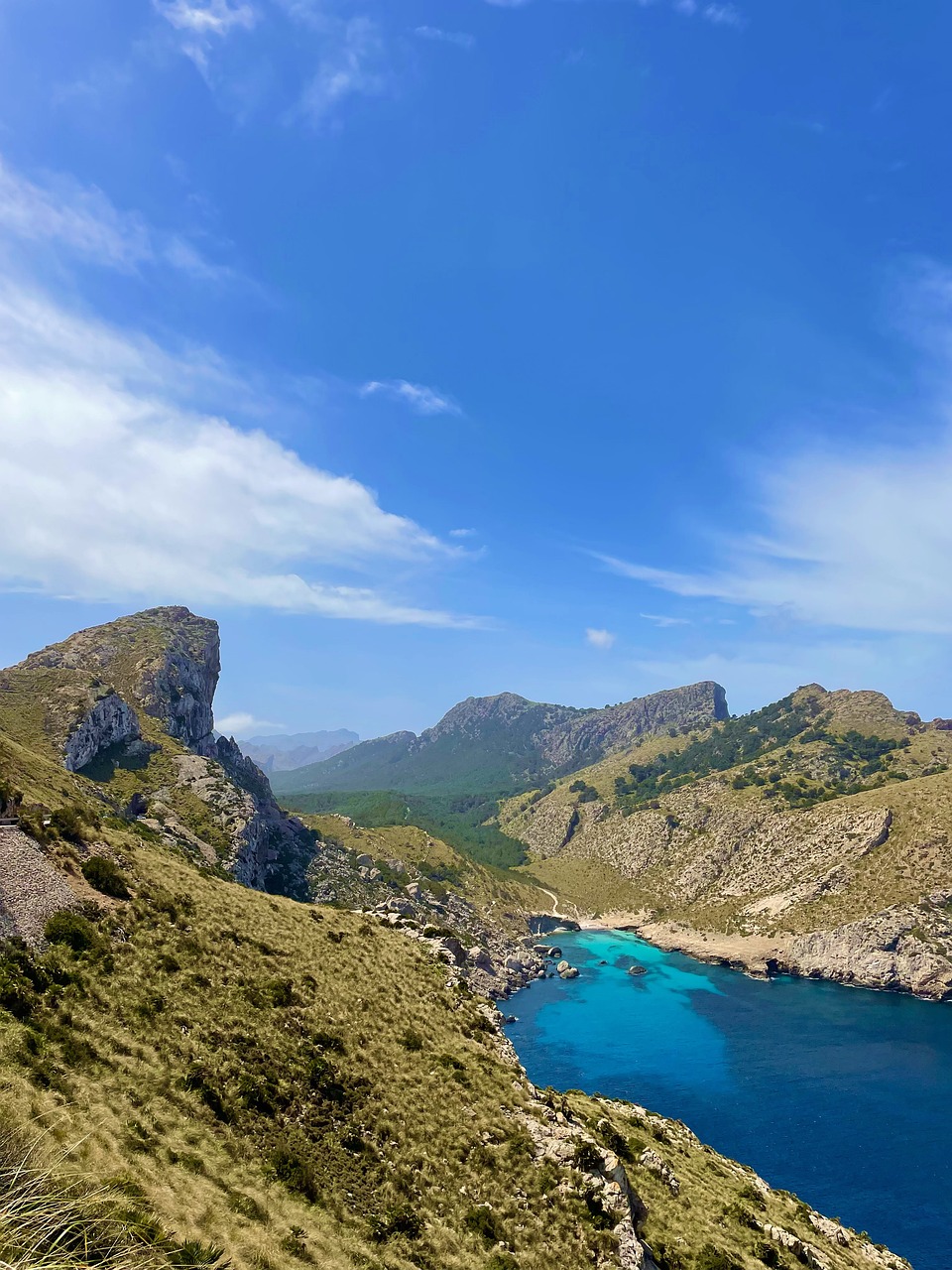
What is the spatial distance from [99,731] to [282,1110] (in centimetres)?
11741

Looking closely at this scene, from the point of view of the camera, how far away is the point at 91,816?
5309 cm

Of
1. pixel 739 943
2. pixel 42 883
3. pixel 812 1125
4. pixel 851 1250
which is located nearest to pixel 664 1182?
pixel 851 1250

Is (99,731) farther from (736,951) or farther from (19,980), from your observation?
(736,951)

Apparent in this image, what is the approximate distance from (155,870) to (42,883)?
1304cm

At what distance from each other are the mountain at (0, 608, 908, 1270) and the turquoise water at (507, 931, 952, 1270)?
26.4 metres

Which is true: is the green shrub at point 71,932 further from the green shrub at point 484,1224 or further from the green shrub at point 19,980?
the green shrub at point 484,1224

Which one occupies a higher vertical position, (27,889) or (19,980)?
(27,889)

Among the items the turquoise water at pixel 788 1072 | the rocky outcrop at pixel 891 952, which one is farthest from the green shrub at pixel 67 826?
the rocky outcrop at pixel 891 952

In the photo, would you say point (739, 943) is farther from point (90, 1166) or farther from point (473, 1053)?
point (90, 1166)

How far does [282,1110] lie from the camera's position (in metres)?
33.3

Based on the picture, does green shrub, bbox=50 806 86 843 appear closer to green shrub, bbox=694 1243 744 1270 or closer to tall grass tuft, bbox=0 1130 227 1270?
tall grass tuft, bbox=0 1130 227 1270

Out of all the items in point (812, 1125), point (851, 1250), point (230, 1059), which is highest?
point (230, 1059)

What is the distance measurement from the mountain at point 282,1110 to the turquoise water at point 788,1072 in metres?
26.4

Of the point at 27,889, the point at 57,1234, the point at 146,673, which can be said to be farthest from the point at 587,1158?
the point at 146,673
